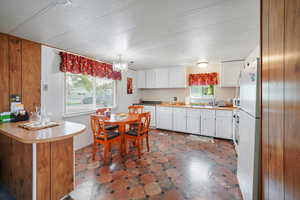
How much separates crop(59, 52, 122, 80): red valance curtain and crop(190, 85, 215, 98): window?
8.97 feet

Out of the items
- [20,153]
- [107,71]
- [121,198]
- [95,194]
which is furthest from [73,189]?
[107,71]

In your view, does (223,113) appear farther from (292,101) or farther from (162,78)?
(292,101)

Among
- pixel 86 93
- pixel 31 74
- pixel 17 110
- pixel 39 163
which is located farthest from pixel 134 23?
pixel 86 93

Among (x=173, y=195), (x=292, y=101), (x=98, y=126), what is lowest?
(x=173, y=195)

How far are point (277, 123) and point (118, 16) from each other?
1754mm

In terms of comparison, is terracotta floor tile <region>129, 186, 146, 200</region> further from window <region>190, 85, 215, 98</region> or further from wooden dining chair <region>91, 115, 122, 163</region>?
window <region>190, 85, 215, 98</region>

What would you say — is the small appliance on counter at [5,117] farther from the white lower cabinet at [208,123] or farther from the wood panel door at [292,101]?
the white lower cabinet at [208,123]

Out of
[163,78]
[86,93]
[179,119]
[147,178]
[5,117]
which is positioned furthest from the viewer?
[163,78]

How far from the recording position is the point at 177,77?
4.39m

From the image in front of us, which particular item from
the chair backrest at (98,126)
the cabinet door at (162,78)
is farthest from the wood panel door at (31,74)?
the cabinet door at (162,78)

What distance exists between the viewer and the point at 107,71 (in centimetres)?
361

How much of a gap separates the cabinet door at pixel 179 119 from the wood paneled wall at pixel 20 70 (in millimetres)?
3493

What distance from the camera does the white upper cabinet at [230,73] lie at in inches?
140

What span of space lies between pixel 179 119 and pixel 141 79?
219 cm
